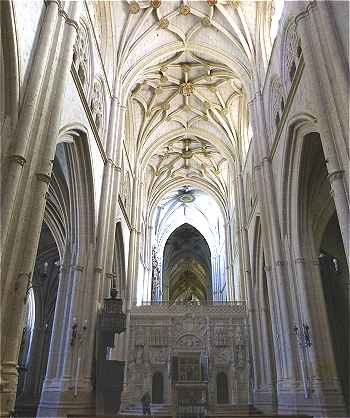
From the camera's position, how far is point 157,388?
19.6 metres

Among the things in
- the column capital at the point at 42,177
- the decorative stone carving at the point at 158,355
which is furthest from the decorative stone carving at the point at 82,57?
the decorative stone carving at the point at 158,355

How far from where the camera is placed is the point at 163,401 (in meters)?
19.4

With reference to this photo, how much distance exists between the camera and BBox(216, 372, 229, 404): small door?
1941 cm

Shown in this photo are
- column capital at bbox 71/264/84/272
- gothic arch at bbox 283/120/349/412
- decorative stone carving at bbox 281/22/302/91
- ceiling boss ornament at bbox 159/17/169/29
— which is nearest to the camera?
gothic arch at bbox 283/120/349/412

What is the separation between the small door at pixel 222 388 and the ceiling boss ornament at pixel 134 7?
701 inches

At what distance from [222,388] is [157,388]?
10.7 feet

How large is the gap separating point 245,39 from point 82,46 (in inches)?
319

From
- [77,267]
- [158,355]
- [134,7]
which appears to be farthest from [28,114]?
[158,355]

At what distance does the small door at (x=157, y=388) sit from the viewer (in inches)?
768

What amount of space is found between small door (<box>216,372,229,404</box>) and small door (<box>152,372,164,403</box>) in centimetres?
280

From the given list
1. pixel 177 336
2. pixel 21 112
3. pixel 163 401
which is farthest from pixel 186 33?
pixel 163 401

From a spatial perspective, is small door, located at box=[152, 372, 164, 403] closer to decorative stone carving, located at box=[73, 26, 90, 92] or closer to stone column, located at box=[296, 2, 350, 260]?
decorative stone carving, located at box=[73, 26, 90, 92]

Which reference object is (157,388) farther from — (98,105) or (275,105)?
(275,105)

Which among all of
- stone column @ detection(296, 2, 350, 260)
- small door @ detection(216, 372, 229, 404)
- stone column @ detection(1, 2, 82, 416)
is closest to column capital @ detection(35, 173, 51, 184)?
stone column @ detection(1, 2, 82, 416)
